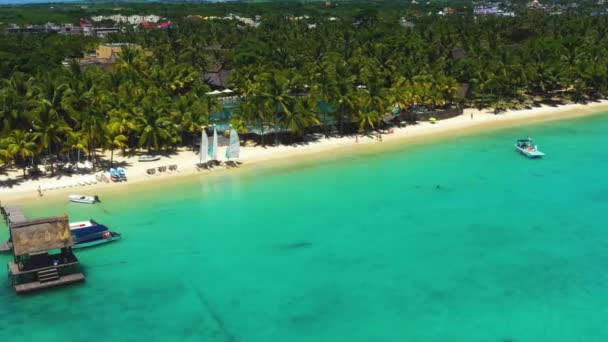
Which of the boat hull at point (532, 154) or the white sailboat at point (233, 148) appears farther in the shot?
the boat hull at point (532, 154)

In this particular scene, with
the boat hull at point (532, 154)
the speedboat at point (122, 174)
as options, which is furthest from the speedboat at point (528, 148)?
the speedboat at point (122, 174)

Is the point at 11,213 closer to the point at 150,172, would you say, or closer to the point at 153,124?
the point at 150,172

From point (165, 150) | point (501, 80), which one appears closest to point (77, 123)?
point (165, 150)

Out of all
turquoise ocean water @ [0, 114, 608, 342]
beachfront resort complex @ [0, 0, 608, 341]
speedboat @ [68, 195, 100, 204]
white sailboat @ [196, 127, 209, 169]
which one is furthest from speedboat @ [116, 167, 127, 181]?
white sailboat @ [196, 127, 209, 169]

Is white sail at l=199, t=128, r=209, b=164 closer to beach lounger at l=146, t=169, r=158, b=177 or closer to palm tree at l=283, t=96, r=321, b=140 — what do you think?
beach lounger at l=146, t=169, r=158, b=177

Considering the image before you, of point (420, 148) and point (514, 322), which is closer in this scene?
point (514, 322)

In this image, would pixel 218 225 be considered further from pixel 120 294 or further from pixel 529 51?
pixel 529 51

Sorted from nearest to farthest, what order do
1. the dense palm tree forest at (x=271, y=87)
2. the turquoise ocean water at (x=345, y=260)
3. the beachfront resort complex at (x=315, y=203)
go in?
1. the turquoise ocean water at (x=345, y=260)
2. the beachfront resort complex at (x=315, y=203)
3. the dense palm tree forest at (x=271, y=87)

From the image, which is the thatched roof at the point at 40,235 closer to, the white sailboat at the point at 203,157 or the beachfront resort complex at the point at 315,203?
the beachfront resort complex at the point at 315,203
